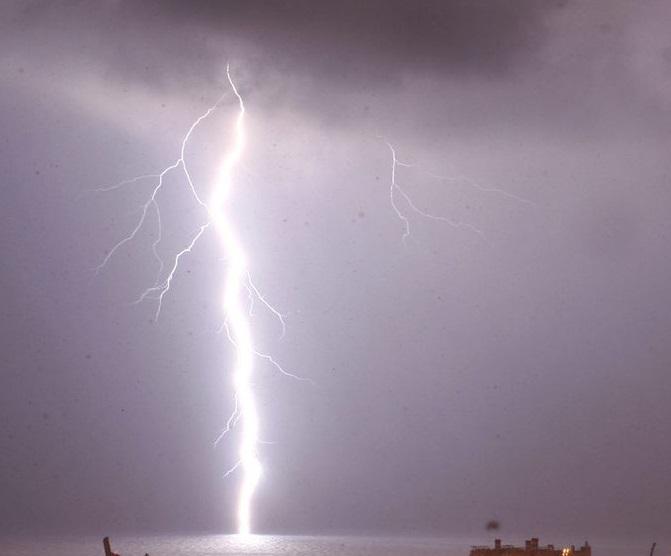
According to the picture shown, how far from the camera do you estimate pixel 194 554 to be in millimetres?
124062

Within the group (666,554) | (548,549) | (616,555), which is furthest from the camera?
(616,555)

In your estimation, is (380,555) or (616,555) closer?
(380,555)

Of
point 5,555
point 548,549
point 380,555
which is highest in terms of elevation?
point 380,555

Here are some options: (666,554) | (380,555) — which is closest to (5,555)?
(380,555)

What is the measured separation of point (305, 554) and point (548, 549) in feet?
323

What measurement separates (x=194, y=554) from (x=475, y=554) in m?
88.8

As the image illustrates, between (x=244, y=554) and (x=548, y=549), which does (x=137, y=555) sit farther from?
(x=548, y=549)

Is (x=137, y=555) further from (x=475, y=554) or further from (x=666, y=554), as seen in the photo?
(x=475, y=554)

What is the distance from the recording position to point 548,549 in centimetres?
4028

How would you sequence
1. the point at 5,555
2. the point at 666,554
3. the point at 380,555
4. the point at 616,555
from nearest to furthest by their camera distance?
the point at 5,555 < the point at 666,554 < the point at 380,555 < the point at 616,555

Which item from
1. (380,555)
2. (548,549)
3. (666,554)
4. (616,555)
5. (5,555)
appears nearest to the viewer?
(548,549)

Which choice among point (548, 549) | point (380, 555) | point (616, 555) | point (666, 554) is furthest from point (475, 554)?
point (616, 555)

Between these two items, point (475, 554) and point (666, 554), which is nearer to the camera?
point (475, 554)

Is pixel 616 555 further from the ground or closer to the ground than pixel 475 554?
further from the ground
